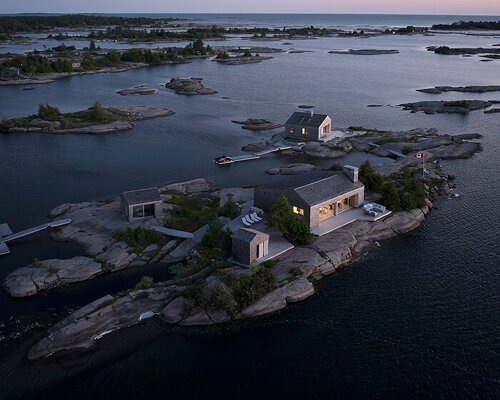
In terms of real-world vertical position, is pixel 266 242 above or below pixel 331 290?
above

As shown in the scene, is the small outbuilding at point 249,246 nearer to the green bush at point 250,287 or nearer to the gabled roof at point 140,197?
the green bush at point 250,287

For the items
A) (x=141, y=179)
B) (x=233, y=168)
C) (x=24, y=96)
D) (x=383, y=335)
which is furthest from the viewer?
(x=24, y=96)

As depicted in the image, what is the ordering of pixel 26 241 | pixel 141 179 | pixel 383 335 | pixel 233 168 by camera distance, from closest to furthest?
pixel 383 335, pixel 26 241, pixel 141 179, pixel 233 168

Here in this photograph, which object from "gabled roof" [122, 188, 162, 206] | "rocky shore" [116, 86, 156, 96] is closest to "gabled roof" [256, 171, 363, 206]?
"gabled roof" [122, 188, 162, 206]

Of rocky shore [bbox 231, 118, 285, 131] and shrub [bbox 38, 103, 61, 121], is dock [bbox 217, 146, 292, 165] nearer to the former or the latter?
rocky shore [bbox 231, 118, 285, 131]

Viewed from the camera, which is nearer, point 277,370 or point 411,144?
point 277,370

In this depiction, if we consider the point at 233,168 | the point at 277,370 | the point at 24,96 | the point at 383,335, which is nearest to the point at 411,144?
the point at 233,168

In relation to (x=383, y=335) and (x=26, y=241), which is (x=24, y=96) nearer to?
(x=26, y=241)

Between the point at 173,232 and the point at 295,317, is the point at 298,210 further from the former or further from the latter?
the point at 295,317
